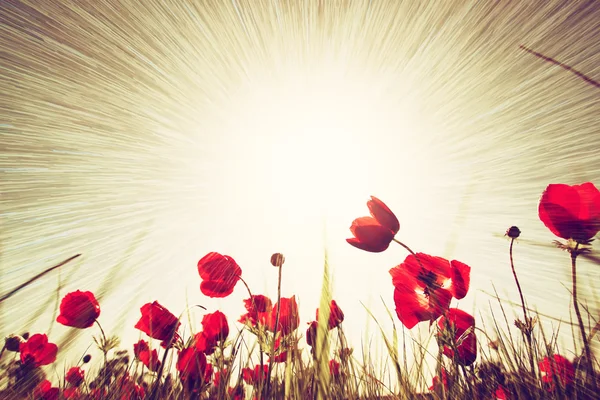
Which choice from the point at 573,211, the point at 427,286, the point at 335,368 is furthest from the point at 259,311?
the point at 573,211

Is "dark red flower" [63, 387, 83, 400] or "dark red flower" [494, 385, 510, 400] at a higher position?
"dark red flower" [494, 385, 510, 400]

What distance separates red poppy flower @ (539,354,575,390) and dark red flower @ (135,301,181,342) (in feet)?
4.23

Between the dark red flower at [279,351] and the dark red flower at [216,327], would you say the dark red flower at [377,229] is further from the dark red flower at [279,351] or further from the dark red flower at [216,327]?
the dark red flower at [216,327]

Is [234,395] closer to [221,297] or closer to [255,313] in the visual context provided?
[255,313]

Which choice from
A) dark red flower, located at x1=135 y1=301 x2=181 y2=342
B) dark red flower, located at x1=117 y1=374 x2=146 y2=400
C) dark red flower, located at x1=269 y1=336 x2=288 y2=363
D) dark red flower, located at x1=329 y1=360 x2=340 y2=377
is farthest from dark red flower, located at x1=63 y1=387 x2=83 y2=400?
dark red flower, located at x1=329 y1=360 x2=340 y2=377

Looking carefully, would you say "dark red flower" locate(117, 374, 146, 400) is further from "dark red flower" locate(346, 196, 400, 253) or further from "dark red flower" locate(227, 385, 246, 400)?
"dark red flower" locate(346, 196, 400, 253)

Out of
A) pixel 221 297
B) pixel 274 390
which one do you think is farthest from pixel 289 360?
pixel 221 297

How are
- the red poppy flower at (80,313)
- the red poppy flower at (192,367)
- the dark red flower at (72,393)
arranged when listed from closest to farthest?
the red poppy flower at (192,367), the dark red flower at (72,393), the red poppy flower at (80,313)

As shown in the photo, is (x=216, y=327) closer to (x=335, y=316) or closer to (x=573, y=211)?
(x=335, y=316)

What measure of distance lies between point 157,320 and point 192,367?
10.9 inches

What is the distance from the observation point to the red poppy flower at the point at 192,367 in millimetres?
1048

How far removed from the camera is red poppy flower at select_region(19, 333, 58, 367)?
5.51ft

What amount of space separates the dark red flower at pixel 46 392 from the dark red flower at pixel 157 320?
47 centimetres

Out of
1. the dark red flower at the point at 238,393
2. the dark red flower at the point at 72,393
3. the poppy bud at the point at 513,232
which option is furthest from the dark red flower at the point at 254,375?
the poppy bud at the point at 513,232
